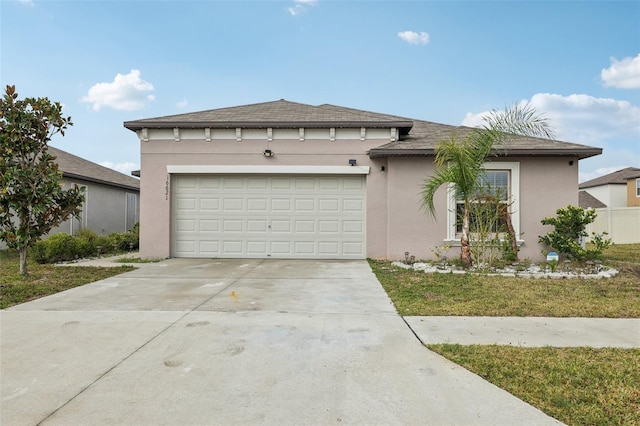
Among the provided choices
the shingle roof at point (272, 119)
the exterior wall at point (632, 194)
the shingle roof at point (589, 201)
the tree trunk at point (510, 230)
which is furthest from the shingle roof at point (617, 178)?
the shingle roof at point (272, 119)

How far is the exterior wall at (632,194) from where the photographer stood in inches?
1147

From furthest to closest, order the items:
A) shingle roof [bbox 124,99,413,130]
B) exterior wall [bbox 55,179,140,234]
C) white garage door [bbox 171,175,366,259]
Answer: exterior wall [bbox 55,179,140,234] → white garage door [bbox 171,175,366,259] → shingle roof [bbox 124,99,413,130]

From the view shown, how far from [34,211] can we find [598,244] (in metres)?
12.5

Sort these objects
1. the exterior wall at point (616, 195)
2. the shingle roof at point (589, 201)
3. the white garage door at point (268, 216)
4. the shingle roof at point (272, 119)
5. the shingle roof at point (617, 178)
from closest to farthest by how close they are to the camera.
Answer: the shingle roof at point (272, 119) < the white garage door at point (268, 216) < the shingle roof at point (617, 178) < the shingle roof at point (589, 201) < the exterior wall at point (616, 195)

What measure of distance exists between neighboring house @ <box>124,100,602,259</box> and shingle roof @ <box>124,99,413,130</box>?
3 cm

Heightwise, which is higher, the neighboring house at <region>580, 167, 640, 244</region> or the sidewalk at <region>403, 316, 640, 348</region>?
the neighboring house at <region>580, 167, 640, 244</region>

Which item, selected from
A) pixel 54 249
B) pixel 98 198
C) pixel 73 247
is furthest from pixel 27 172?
pixel 98 198

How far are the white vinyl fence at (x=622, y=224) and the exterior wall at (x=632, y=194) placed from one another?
13.8 meters

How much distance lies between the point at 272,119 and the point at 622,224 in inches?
741

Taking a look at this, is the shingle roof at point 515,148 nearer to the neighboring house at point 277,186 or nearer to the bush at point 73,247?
the neighboring house at point 277,186

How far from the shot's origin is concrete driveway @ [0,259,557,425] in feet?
8.45

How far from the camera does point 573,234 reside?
918cm

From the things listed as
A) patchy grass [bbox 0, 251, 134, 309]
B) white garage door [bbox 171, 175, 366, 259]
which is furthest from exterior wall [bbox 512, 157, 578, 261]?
patchy grass [bbox 0, 251, 134, 309]

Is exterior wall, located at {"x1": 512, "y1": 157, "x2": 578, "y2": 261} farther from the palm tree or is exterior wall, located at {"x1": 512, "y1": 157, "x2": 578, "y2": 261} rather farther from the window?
the palm tree
